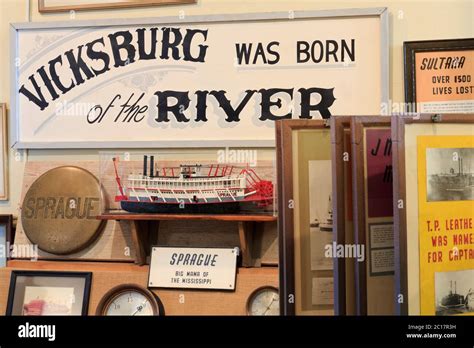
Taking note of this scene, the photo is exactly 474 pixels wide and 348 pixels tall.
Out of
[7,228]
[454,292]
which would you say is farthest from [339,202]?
[7,228]

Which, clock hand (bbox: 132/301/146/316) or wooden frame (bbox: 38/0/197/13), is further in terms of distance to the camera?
wooden frame (bbox: 38/0/197/13)

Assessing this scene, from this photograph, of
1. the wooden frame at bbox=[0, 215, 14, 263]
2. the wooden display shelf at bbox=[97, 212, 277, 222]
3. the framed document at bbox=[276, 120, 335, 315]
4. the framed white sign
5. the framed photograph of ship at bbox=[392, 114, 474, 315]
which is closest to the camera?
the framed photograph of ship at bbox=[392, 114, 474, 315]

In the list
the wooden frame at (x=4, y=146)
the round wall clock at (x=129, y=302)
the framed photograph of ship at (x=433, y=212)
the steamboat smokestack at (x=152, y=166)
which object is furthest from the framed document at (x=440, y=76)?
the wooden frame at (x=4, y=146)

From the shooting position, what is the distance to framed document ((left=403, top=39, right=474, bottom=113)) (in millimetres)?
1621

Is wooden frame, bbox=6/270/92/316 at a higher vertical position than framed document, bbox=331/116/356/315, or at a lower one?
lower

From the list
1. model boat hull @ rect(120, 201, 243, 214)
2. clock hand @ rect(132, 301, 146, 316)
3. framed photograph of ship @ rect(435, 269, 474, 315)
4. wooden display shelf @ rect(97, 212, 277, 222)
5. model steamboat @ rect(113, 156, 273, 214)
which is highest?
model steamboat @ rect(113, 156, 273, 214)

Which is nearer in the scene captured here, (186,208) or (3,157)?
(186,208)

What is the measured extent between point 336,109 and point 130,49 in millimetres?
707

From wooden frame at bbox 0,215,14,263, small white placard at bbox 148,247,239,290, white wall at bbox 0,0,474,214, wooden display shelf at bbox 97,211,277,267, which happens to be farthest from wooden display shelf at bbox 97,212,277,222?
wooden frame at bbox 0,215,14,263

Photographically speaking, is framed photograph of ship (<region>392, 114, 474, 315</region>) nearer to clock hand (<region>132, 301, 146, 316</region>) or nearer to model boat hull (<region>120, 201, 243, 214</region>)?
model boat hull (<region>120, 201, 243, 214</region>)

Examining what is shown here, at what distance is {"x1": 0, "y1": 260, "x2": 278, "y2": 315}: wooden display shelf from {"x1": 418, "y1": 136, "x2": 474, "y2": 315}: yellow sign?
2.03 ft

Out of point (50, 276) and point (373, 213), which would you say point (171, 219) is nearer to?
point (50, 276)

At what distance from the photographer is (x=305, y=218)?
122 centimetres

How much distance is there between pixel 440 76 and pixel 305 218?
0.74 m
